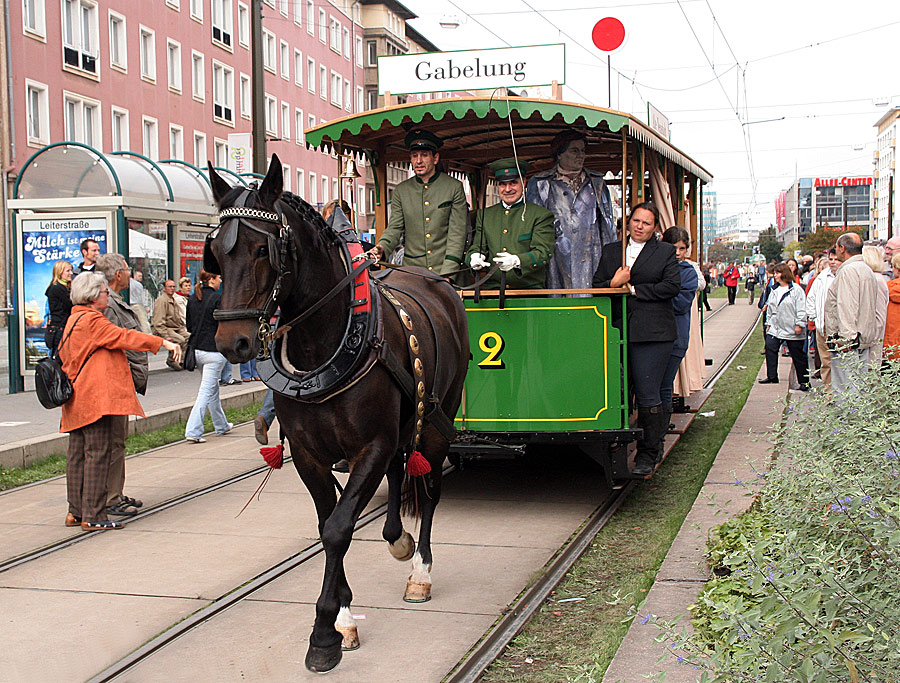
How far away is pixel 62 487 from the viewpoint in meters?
8.97

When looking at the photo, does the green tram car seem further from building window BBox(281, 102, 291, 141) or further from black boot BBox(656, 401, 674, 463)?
building window BBox(281, 102, 291, 141)

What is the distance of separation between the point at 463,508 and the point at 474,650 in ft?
10.5

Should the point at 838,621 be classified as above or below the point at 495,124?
Answer: below

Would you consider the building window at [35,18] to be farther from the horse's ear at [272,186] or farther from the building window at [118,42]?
the horse's ear at [272,186]

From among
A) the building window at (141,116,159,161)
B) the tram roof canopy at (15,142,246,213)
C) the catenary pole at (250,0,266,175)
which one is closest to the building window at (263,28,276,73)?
→ the building window at (141,116,159,161)

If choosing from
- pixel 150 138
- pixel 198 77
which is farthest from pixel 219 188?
pixel 198 77

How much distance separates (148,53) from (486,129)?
33750mm

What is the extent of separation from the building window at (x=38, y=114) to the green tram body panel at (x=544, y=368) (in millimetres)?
27776

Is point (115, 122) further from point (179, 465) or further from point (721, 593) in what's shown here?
point (721, 593)

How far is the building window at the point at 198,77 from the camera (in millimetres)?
43125

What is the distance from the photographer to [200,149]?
4394 cm

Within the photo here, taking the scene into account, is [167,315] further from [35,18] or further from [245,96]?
[245,96]

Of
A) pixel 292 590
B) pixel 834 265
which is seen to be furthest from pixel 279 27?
pixel 292 590

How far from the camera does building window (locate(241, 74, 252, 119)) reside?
4855cm
